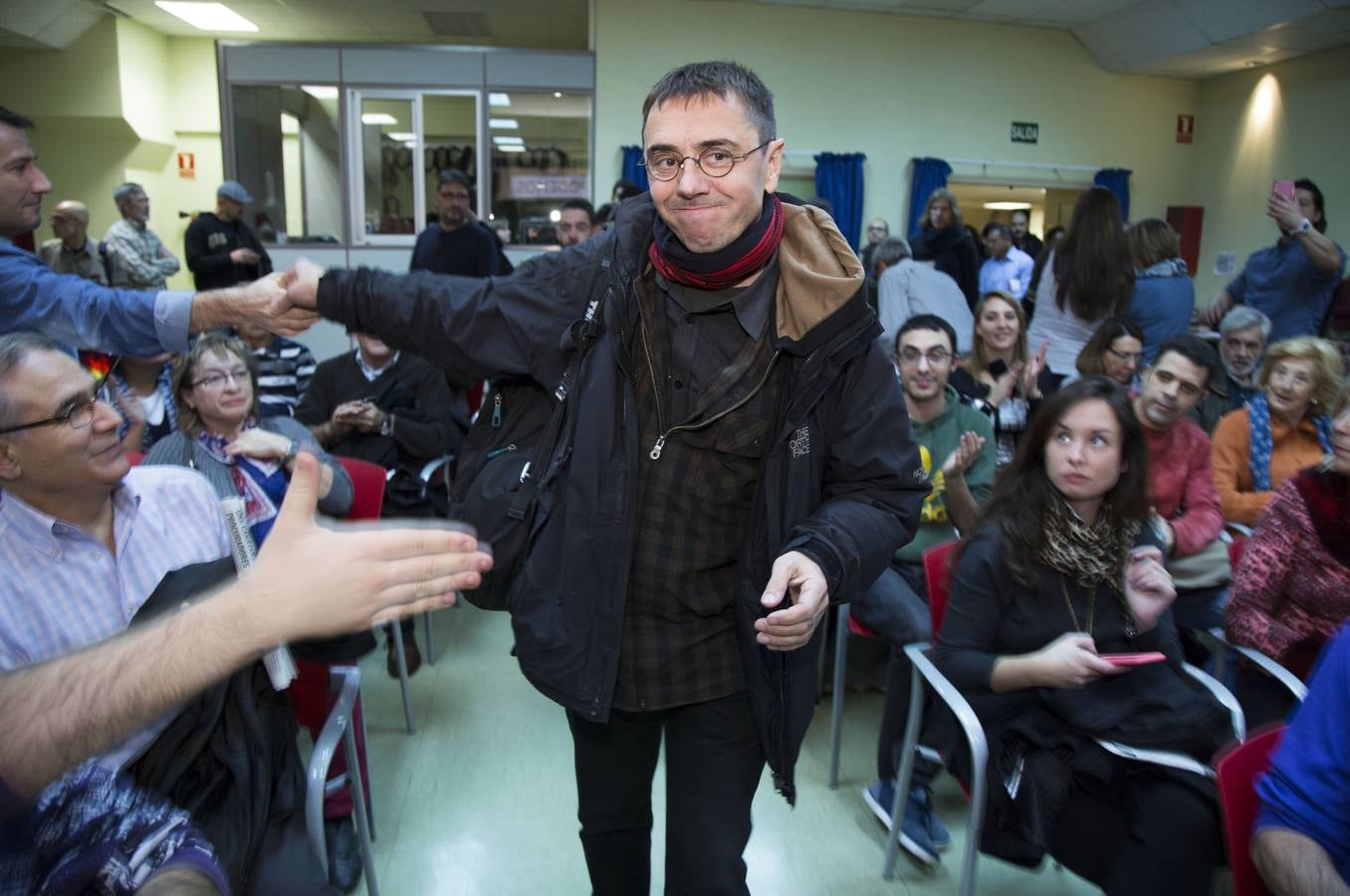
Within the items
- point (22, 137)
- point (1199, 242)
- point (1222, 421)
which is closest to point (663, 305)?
point (22, 137)

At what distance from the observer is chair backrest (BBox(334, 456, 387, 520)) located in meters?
2.53

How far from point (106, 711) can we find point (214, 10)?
10.5m

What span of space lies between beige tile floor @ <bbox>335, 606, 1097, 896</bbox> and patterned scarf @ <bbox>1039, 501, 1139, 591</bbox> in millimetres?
919

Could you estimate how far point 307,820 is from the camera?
1.45 metres

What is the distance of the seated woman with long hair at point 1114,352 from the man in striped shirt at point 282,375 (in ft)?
10.4

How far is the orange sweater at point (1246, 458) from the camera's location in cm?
279

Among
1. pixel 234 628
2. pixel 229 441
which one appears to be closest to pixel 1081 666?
pixel 234 628

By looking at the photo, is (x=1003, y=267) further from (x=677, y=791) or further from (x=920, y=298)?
(x=677, y=791)

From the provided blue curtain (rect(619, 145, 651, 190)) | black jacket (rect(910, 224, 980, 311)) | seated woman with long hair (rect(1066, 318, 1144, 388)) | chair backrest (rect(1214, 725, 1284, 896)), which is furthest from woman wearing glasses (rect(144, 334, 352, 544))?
blue curtain (rect(619, 145, 651, 190))

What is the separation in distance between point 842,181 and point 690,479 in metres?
7.80

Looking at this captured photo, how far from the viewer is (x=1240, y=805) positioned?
127 cm

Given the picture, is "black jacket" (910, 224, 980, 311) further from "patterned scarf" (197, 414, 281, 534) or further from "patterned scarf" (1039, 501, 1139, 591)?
"patterned scarf" (197, 414, 281, 534)

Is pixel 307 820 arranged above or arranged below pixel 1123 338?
below

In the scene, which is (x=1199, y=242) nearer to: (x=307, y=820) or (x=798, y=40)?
(x=798, y=40)
